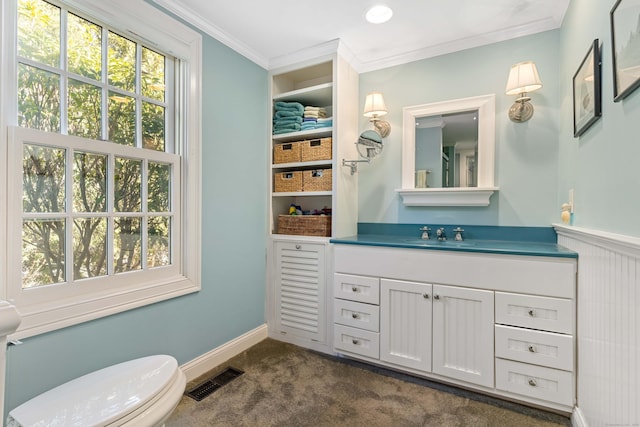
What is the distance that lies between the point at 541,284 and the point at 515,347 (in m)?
0.37

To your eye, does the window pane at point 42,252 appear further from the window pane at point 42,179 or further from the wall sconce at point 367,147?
the wall sconce at point 367,147

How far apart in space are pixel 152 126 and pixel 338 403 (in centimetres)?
194

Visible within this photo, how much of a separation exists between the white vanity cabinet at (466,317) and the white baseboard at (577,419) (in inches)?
1.3

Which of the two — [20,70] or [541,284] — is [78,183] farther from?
[541,284]

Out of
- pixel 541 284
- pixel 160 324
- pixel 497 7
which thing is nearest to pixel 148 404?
pixel 160 324

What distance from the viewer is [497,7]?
189 cm

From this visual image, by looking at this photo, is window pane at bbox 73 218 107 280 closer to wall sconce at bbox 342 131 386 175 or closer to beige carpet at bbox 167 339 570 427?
beige carpet at bbox 167 339 570 427

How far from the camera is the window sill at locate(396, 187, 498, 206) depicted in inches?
85.2

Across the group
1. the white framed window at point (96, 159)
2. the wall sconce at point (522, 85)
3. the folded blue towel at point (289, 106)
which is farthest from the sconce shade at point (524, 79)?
the white framed window at point (96, 159)

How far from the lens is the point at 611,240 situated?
1018 mm

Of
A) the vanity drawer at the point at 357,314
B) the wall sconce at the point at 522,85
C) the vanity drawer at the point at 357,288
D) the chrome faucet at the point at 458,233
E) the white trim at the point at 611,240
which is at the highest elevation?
the wall sconce at the point at 522,85

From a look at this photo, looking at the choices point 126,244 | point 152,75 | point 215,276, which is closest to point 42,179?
point 126,244

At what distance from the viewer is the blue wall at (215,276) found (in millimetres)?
1384

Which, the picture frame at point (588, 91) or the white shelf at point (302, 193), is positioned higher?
the picture frame at point (588, 91)
